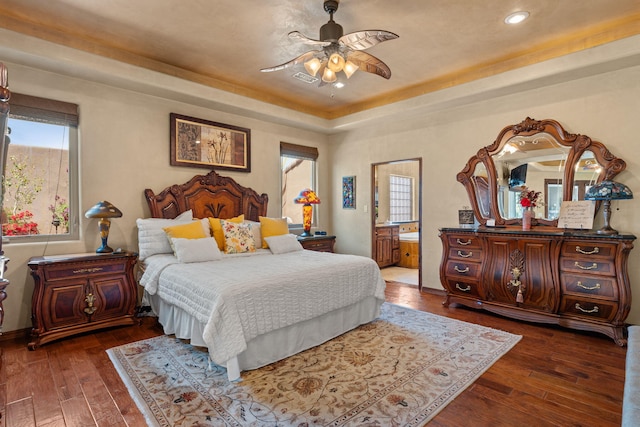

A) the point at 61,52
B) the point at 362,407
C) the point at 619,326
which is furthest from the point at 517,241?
the point at 61,52

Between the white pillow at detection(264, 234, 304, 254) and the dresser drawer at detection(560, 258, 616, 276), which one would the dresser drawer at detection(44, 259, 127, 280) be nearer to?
the white pillow at detection(264, 234, 304, 254)

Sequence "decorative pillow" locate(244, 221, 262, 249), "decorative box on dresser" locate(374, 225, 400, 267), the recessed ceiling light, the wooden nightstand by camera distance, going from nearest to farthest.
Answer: the recessed ceiling light, "decorative pillow" locate(244, 221, 262, 249), the wooden nightstand, "decorative box on dresser" locate(374, 225, 400, 267)

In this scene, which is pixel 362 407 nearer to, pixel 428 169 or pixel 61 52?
pixel 428 169

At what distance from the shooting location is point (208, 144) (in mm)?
4508

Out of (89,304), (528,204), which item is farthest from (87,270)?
(528,204)

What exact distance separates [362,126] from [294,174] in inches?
56.5

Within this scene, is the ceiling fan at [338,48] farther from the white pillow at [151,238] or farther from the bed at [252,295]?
the white pillow at [151,238]

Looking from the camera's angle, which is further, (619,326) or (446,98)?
(446,98)

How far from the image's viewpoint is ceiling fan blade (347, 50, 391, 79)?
284 cm

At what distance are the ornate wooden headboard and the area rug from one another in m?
1.63

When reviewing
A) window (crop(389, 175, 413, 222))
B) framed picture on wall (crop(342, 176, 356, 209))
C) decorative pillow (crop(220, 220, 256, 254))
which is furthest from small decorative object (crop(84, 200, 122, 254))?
window (crop(389, 175, 413, 222))

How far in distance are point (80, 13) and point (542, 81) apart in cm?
463

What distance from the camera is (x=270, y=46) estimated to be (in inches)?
137

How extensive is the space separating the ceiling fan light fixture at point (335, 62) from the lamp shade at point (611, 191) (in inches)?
108
